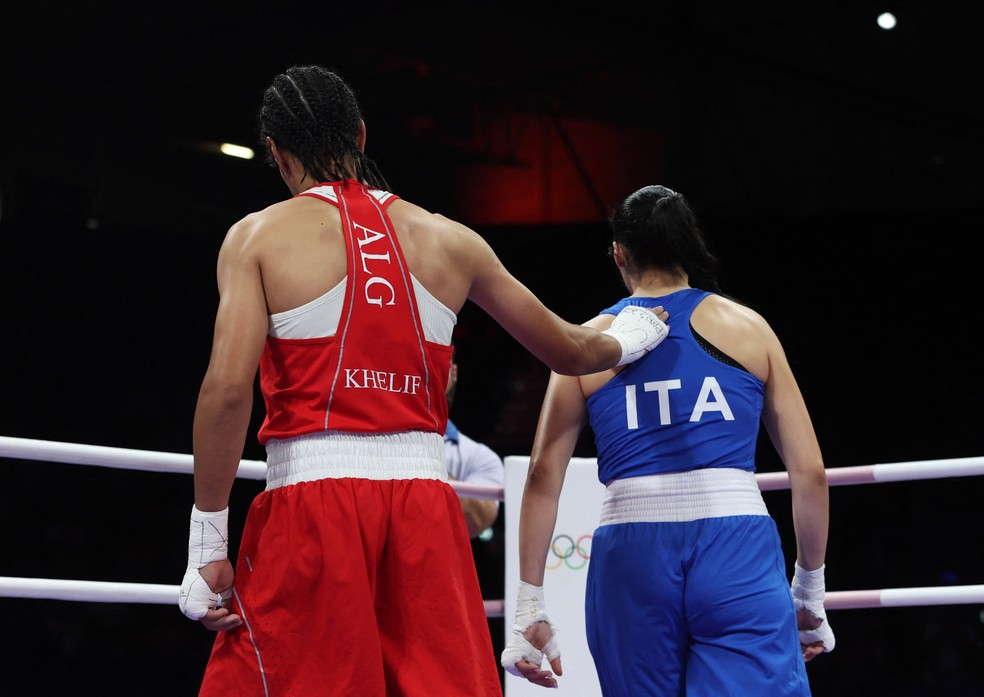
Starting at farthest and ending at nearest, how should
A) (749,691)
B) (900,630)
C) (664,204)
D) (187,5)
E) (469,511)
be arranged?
(187,5) → (900,630) → (469,511) → (664,204) → (749,691)

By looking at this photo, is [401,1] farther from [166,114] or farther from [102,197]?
[102,197]

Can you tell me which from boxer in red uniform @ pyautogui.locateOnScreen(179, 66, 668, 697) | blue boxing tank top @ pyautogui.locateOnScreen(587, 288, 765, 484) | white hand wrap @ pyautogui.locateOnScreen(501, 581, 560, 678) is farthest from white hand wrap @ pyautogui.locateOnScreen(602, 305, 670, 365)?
white hand wrap @ pyautogui.locateOnScreen(501, 581, 560, 678)

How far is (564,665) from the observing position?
2508mm

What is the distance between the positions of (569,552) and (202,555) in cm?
126

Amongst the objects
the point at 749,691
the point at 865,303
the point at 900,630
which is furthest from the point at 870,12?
the point at 749,691

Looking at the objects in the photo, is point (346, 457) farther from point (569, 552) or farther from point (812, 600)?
point (569, 552)

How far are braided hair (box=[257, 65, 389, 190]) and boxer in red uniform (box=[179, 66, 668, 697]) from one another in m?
0.07

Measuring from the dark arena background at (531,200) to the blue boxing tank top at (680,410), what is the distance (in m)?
4.61

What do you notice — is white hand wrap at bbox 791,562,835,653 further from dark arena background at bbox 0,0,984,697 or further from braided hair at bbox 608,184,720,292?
dark arena background at bbox 0,0,984,697

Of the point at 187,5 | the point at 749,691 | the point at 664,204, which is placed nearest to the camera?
the point at 749,691

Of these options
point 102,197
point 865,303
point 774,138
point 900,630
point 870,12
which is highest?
point 870,12

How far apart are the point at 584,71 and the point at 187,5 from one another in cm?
251

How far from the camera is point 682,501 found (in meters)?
1.81

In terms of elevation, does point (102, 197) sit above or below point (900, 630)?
above
